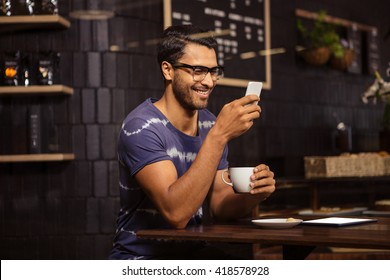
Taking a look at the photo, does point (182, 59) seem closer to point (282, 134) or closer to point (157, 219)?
point (157, 219)

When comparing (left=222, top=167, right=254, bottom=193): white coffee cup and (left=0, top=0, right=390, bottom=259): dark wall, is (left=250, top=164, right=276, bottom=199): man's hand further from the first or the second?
(left=0, top=0, right=390, bottom=259): dark wall

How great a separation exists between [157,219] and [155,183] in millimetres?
180

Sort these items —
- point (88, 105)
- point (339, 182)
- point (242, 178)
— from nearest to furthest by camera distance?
point (242, 178), point (88, 105), point (339, 182)

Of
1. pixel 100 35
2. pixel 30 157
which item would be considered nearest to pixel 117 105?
pixel 100 35

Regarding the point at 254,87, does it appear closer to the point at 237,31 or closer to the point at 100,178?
the point at 100,178

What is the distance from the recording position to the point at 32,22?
13.1 feet

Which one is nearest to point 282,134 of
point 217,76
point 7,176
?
point 7,176

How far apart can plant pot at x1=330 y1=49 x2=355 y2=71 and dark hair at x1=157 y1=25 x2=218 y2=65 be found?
3.31 meters

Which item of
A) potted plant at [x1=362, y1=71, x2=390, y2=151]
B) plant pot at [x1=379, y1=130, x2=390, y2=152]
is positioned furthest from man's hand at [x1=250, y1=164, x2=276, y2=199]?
plant pot at [x1=379, y1=130, x2=390, y2=152]

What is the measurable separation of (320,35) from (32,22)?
216cm

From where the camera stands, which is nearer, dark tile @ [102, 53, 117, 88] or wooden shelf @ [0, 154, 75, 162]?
wooden shelf @ [0, 154, 75, 162]

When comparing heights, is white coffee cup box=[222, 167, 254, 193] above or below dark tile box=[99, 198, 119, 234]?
above

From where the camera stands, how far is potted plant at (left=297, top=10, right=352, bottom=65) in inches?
209
